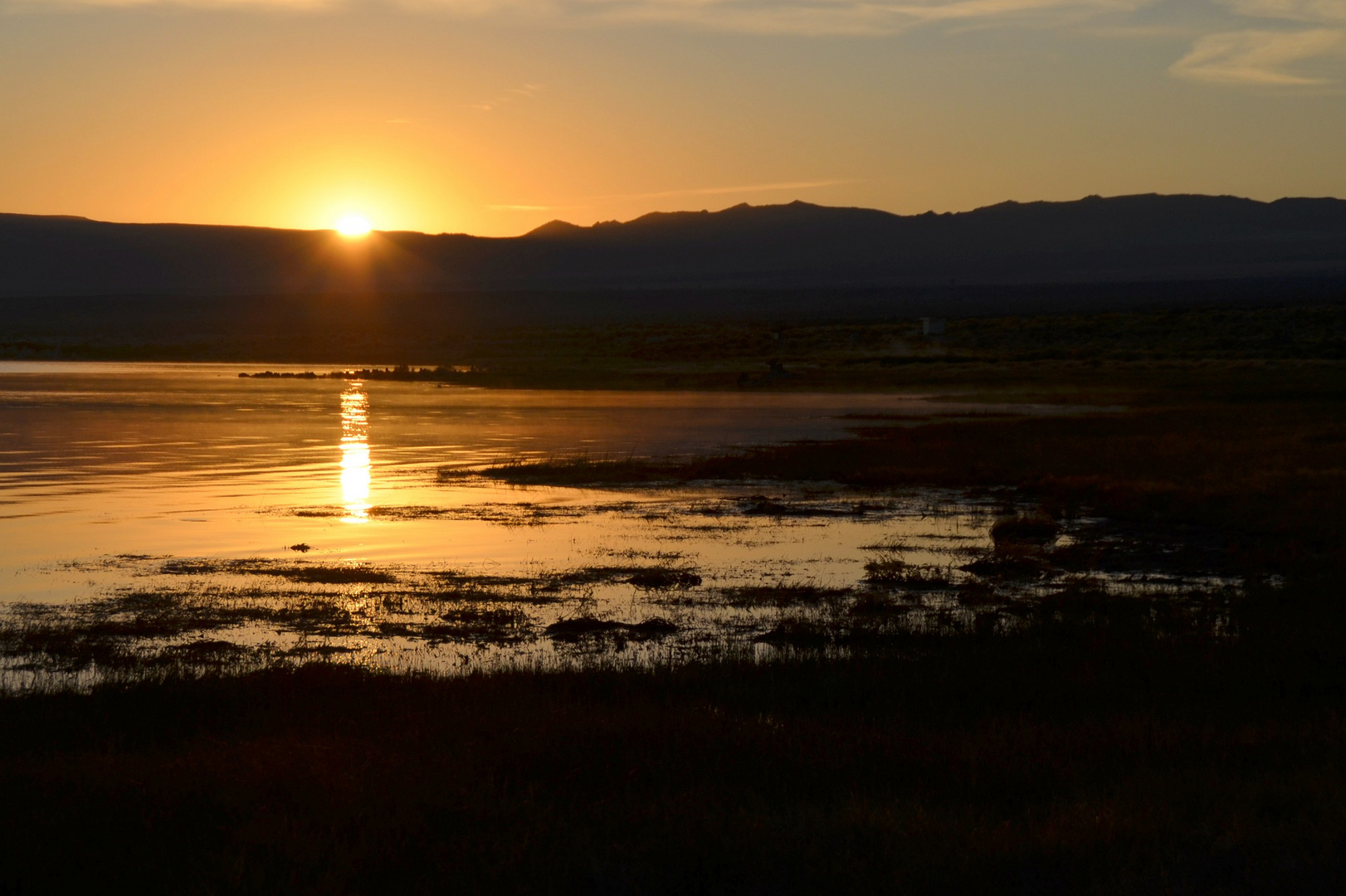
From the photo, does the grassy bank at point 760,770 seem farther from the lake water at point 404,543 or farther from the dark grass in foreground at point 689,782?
the lake water at point 404,543

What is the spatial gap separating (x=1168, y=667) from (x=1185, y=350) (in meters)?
68.7

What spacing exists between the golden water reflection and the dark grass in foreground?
12.1m

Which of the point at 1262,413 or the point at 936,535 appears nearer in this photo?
the point at 936,535

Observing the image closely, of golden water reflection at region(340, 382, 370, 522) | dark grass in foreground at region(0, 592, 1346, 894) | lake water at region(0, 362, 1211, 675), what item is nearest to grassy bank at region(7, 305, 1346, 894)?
dark grass in foreground at region(0, 592, 1346, 894)

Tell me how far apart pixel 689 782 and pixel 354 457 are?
25252 millimetres

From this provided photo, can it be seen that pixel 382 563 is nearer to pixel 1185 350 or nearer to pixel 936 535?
pixel 936 535

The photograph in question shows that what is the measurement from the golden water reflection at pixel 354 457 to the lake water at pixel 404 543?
0.46 feet

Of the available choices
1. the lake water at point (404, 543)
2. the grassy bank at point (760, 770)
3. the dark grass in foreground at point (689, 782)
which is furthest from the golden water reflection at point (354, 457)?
the dark grass in foreground at point (689, 782)

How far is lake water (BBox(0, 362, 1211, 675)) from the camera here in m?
12.8

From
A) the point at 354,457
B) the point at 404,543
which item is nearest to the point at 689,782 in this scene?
the point at 404,543

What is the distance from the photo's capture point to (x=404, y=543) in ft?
60.6

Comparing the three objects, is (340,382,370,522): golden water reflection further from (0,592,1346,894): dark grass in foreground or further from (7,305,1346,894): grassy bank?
(0,592,1346,894): dark grass in foreground

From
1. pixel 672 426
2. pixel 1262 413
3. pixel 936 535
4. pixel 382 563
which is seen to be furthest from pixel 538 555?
pixel 1262 413

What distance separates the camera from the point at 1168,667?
34.3 ft
